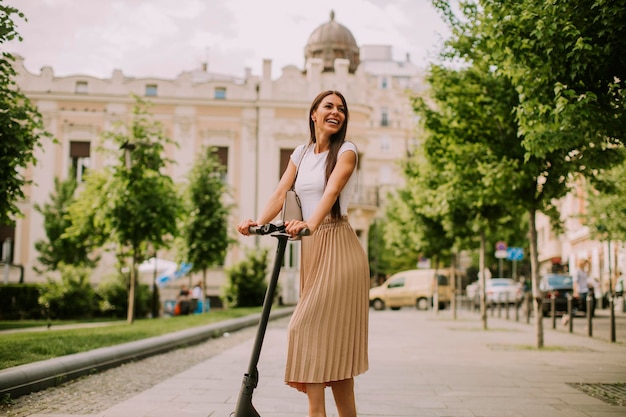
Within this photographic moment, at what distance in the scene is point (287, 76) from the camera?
133ft

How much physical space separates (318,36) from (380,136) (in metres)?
29.7

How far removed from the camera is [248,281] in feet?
100

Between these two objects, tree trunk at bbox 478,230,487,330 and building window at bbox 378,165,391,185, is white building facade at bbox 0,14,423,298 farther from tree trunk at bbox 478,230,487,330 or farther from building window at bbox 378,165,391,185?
building window at bbox 378,165,391,185

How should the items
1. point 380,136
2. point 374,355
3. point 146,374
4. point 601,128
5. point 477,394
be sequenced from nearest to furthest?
point 477,394
point 601,128
point 146,374
point 374,355
point 380,136

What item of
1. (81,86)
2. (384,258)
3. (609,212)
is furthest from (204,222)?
(384,258)

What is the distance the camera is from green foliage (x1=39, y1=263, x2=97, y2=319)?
23.7 m

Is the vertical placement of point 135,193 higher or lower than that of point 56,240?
higher

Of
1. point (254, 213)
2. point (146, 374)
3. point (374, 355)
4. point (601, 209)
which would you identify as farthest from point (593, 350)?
point (254, 213)

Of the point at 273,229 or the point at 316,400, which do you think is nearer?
the point at 273,229

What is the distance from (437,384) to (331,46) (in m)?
40.5

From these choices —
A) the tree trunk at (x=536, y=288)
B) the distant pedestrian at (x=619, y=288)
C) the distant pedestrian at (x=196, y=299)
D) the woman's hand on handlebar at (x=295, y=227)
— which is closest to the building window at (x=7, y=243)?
the distant pedestrian at (x=196, y=299)

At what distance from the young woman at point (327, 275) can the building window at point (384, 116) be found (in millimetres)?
73327

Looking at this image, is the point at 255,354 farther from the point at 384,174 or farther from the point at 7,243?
the point at 384,174

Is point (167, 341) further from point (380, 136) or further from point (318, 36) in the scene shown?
point (380, 136)
